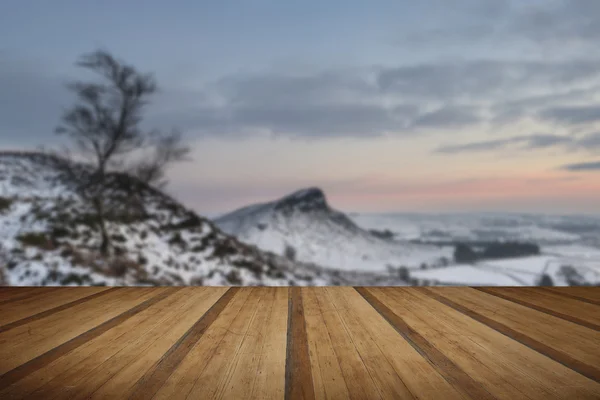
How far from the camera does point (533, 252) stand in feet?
19.7

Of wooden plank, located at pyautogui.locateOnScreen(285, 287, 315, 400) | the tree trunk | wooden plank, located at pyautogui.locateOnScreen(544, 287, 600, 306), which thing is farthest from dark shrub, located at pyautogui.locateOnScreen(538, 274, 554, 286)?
the tree trunk

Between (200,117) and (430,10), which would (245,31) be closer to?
(200,117)

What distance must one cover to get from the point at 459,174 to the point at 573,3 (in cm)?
239

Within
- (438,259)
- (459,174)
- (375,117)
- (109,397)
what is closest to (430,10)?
(375,117)

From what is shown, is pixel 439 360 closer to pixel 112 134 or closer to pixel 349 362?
pixel 349 362

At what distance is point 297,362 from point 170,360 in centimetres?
50

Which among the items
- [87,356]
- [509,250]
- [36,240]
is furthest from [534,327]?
[36,240]

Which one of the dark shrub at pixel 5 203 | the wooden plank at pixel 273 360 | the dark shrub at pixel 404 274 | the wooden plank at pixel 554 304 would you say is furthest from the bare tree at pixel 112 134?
the wooden plank at pixel 554 304

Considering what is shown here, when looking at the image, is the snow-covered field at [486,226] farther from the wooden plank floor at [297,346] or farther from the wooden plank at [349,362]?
the wooden plank at [349,362]

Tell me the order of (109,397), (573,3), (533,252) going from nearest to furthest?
(109,397) < (573,3) < (533,252)

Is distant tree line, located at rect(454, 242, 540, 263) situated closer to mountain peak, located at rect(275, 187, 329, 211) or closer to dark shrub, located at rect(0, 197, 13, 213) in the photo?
mountain peak, located at rect(275, 187, 329, 211)

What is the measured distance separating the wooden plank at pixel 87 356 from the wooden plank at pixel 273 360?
60 cm

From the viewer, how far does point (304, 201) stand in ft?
20.0

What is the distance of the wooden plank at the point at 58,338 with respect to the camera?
1775mm
